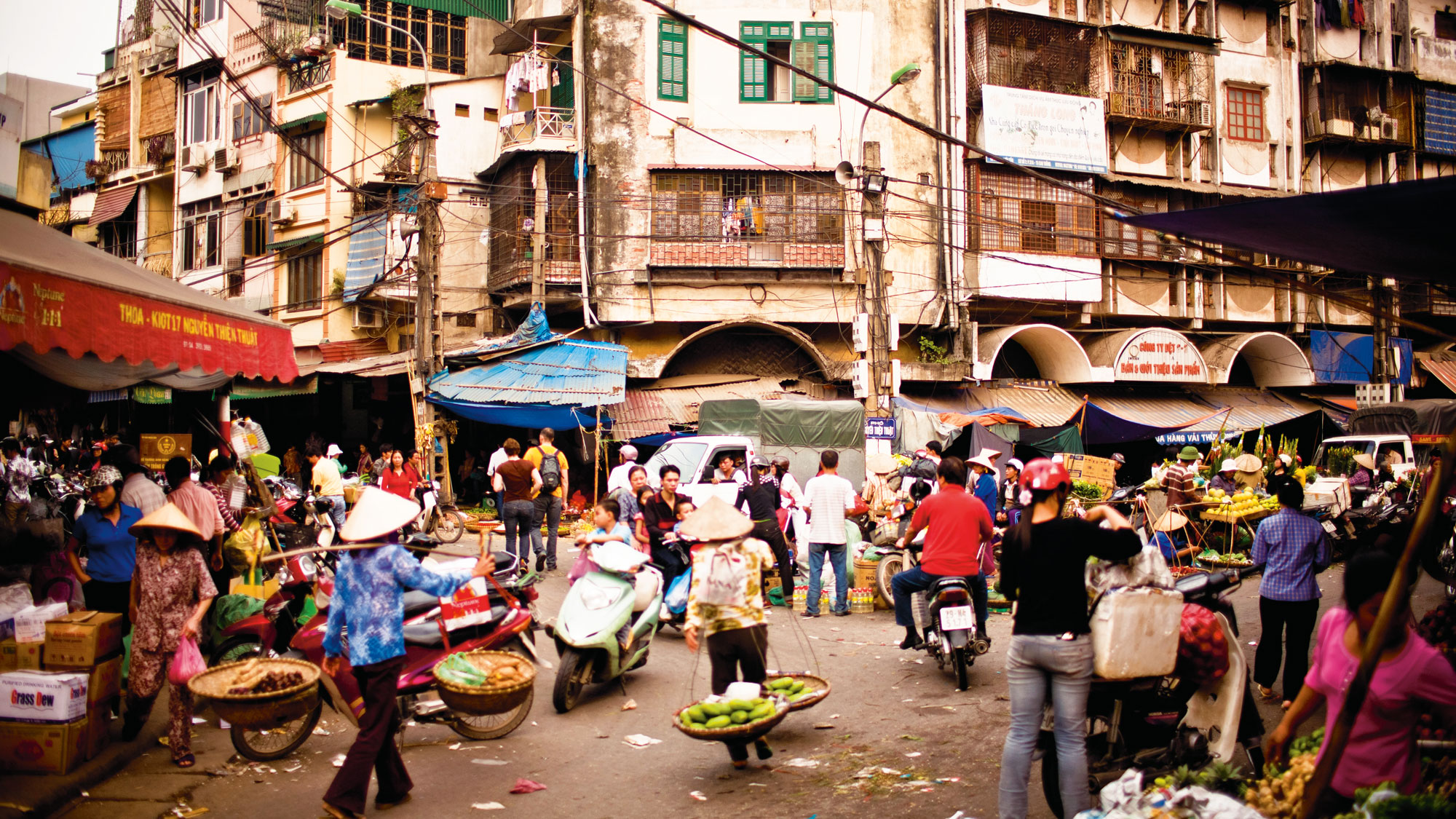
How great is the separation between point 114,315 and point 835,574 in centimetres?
780

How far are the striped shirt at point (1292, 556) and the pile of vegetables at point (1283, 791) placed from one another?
8.90 feet

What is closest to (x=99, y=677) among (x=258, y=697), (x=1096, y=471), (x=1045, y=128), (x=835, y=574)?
(x=258, y=697)

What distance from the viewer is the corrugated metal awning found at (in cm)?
3462

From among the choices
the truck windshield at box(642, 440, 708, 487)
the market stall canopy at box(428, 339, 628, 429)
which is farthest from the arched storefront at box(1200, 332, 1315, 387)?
the truck windshield at box(642, 440, 708, 487)

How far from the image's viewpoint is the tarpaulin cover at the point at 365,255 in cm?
2653

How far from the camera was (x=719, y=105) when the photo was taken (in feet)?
81.1

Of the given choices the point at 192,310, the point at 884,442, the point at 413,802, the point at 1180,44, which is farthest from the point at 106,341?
the point at 1180,44

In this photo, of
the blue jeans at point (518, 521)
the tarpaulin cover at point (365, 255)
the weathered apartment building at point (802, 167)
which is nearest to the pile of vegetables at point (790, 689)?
the blue jeans at point (518, 521)

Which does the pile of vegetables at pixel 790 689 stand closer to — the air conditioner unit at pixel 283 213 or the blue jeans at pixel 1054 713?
the blue jeans at pixel 1054 713

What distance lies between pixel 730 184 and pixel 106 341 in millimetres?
18694

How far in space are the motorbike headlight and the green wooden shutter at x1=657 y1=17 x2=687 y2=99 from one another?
18530 mm

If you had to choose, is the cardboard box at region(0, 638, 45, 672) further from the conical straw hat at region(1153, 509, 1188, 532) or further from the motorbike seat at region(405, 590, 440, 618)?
the conical straw hat at region(1153, 509, 1188, 532)

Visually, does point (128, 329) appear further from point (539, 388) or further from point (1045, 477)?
point (539, 388)

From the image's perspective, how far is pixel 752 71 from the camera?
24859 mm
